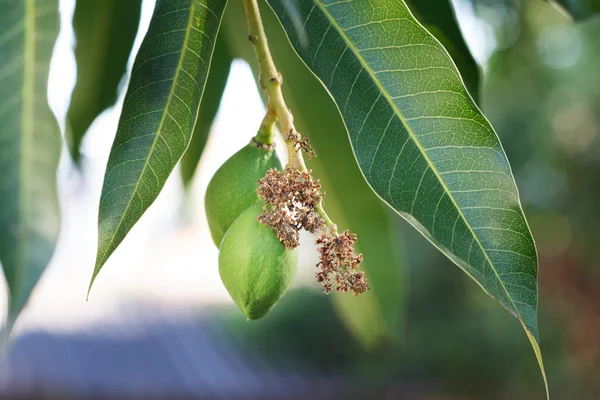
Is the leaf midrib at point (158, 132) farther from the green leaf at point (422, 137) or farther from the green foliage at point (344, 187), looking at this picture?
the green foliage at point (344, 187)

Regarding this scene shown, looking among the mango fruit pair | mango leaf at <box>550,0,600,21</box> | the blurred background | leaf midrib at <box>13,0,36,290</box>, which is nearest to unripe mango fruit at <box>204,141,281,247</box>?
the mango fruit pair

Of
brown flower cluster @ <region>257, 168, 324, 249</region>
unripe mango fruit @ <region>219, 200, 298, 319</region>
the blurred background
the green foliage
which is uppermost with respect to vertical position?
brown flower cluster @ <region>257, 168, 324, 249</region>

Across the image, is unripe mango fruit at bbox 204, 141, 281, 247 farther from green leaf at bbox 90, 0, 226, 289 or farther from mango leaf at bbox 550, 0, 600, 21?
mango leaf at bbox 550, 0, 600, 21

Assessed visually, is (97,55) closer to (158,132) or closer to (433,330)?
(158,132)

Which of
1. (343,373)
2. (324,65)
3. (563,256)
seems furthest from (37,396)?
(324,65)

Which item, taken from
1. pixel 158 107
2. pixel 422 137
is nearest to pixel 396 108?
pixel 422 137
